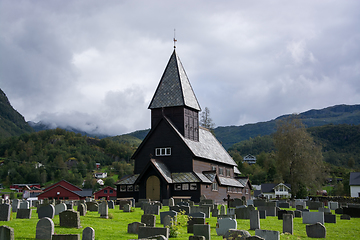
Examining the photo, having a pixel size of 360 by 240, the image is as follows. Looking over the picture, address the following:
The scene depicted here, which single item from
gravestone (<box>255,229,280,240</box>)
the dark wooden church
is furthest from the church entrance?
gravestone (<box>255,229,280,240</box>)

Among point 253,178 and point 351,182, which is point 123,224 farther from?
point 253,178

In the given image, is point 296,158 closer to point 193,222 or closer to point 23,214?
point 193,222

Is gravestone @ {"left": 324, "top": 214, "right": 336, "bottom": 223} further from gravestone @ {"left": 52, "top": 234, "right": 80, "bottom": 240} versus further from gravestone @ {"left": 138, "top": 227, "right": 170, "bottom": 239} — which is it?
gravestone @ {"left": 52, "top": 234, "right": 80, "bottom": 240}

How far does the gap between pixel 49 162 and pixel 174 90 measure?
134073mm

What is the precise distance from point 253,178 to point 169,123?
99066 millimetres

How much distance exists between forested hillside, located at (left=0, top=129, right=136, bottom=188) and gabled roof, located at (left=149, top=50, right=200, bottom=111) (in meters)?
100

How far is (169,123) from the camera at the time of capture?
48.6 meters

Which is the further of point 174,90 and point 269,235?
point 174,90

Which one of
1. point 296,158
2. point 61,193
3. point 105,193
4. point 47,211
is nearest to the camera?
point 47,211

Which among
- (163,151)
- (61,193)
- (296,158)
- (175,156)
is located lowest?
(61,193)

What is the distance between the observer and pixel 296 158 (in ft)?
200

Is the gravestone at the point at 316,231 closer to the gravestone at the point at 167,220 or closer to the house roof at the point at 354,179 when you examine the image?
the gravestone at the point at 167,220

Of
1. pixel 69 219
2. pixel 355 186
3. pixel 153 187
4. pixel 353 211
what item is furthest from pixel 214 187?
pixel 355 186

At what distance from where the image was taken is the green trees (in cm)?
6047
